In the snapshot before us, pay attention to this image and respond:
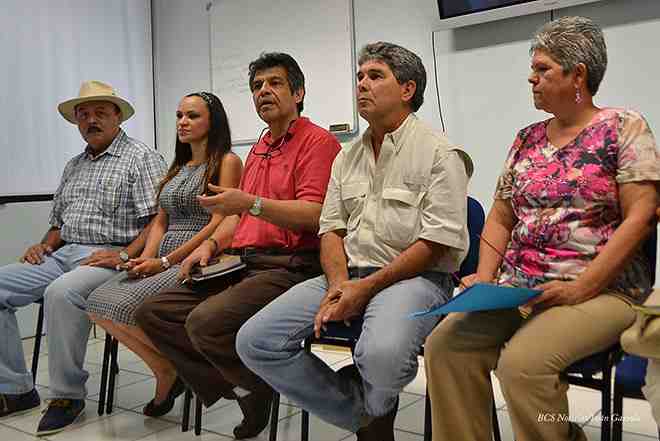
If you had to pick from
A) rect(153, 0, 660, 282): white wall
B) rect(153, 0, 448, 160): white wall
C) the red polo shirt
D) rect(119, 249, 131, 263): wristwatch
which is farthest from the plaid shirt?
rect(153, 0, 660, 282): white wall

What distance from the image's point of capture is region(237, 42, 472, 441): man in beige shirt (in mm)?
1844

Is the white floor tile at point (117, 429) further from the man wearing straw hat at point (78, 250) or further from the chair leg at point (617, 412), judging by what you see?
the chair leg at point (617, 412)

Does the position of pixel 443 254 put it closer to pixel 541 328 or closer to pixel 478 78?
pixel 541 328

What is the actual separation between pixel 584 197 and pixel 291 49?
8.82ft

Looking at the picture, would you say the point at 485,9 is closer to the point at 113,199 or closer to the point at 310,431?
the point at 113,199

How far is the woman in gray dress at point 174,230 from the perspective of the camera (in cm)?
252

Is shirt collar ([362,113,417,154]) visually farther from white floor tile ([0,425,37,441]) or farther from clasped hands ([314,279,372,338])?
white floor tile ([0,425,37,441])

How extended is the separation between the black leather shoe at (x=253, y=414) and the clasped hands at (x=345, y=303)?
586 millimetres

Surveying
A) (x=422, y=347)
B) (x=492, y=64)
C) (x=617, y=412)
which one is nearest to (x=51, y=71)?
(x=492, y=64)

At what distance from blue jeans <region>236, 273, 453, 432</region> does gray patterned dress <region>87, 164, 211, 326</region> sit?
63 cm

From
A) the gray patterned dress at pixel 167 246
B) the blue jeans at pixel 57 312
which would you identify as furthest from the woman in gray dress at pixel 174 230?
the blue jeans at pixel 57 312

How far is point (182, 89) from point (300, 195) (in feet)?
8.78

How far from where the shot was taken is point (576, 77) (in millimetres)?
1719

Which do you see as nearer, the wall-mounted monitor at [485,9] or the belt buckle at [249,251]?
the belt buckle at [249,251]
